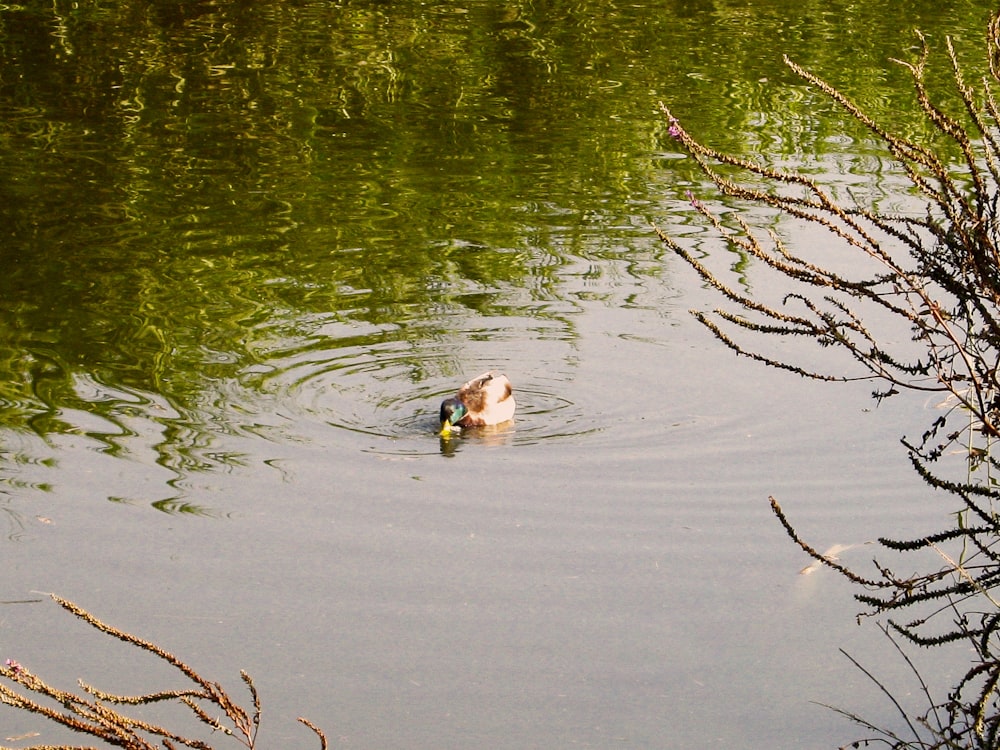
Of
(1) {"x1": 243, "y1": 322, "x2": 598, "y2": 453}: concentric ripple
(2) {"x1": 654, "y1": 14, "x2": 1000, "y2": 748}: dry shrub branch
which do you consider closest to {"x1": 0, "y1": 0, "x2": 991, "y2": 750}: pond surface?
(1) {"x1": 243, "y1": 322, "x2": 598, "y2": 453}: concentric ripple

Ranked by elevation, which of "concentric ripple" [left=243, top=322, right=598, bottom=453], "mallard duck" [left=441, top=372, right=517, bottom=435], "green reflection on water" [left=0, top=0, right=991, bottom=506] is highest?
"green reflection on water" [left=0, top=0, right=991, bottom=506]

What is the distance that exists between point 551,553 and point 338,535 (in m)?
0.84

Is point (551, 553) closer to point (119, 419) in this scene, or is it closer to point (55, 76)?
point (119, 419)

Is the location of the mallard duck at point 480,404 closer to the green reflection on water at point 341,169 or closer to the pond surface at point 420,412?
the pond surface at point 420,412

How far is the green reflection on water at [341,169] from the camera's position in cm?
795

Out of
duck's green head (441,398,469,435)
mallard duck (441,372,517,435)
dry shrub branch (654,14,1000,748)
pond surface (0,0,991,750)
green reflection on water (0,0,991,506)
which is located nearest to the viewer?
dry shrub branch (654,14,1000,748)

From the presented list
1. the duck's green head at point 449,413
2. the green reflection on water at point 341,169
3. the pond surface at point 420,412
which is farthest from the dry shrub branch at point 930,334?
the duck's green head at point 449,413

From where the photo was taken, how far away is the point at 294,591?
5.50 meters

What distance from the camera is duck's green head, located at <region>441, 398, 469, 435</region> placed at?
719cm

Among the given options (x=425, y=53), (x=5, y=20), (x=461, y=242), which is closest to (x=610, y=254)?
(x=461, y=242)

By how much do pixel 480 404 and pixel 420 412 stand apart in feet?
1.45

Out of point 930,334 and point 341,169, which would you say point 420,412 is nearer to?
point 930,334

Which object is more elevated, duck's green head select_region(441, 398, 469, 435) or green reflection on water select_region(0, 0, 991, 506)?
green reflection on water select_region(0, 0, 991, 506)

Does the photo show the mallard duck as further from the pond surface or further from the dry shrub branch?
the dry shrub branch
